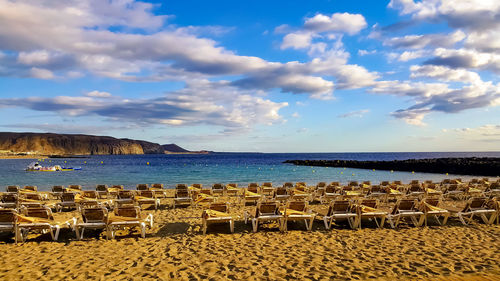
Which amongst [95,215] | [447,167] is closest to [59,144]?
[447,167]

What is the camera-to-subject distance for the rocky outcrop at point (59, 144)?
16100 centimetres

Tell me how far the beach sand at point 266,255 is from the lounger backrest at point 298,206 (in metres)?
0.47

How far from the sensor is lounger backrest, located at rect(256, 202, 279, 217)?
8.03 m

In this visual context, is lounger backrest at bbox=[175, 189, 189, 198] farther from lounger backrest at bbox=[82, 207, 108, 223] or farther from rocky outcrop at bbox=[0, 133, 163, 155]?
rocky outcrop at bbox=[0, 133, 163, 155]

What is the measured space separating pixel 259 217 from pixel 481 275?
4.52 meters

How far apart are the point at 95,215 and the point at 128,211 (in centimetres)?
74

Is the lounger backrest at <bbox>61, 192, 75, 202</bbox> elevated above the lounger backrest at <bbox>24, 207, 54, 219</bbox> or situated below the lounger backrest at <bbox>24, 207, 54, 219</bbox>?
below

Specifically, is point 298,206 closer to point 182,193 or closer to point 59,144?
point 182,193

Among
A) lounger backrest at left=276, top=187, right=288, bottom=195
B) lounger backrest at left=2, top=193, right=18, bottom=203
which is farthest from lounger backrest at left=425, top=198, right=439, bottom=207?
lounger backrest at left=2, top=193, right=18, bottom=203

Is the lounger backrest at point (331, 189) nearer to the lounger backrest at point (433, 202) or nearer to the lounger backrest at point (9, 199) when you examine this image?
the lounger backrest at point (433, 202)

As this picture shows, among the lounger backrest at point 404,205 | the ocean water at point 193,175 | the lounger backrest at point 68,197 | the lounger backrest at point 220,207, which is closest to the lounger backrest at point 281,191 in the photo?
the lounger backrest at point 220,207

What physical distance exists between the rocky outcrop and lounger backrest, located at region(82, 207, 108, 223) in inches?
7064

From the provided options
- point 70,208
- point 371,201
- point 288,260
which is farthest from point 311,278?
point 70,208

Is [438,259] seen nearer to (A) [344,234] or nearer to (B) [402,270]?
(B) [402,270]
